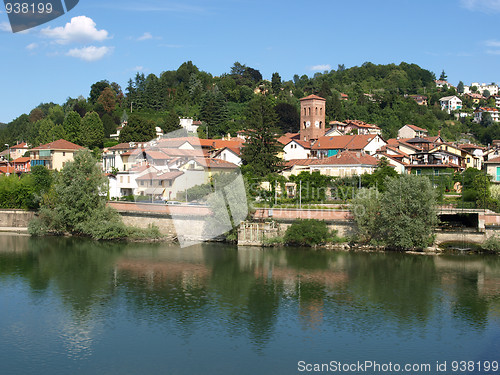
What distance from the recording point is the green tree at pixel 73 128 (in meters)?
55.3

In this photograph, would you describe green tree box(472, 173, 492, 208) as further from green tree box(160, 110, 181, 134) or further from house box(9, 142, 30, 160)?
house box(9, 142, 30, 160)

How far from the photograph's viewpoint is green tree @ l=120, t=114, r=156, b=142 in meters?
49.4

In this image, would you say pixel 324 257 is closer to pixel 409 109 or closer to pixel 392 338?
pixel 392 338

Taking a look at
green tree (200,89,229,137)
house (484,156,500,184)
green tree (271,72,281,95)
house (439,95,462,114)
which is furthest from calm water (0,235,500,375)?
house (439,95,462,114)

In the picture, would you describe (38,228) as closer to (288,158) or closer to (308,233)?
(308,233)

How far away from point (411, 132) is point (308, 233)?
111ft

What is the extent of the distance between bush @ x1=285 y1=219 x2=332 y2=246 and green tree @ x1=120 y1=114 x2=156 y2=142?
2555cm

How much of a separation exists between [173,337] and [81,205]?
17.3 m

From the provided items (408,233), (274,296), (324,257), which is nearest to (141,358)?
(274,296)

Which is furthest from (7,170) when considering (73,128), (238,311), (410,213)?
(238,311)

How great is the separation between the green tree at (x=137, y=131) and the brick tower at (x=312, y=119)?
1425 centimetres

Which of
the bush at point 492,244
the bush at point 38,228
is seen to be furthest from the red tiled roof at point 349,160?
the bush at point 38,228

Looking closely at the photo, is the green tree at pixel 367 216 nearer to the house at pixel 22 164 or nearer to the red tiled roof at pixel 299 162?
the red tiled roof at pixel 299 162

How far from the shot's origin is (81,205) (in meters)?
30.5
